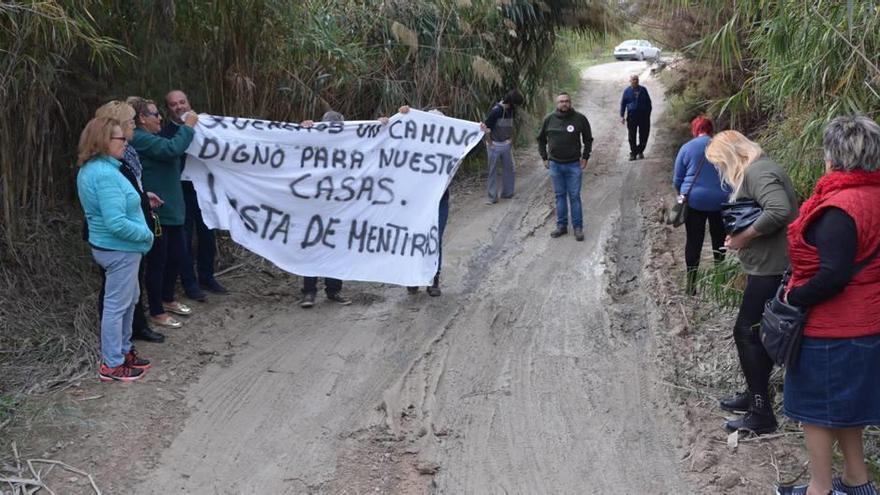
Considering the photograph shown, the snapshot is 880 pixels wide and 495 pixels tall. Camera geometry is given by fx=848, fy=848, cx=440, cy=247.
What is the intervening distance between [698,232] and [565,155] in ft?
7.77

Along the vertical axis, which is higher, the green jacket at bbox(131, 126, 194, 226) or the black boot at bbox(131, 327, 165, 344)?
the green jacket at bbox(131, 126, 194, 226)

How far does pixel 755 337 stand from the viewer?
183 inches

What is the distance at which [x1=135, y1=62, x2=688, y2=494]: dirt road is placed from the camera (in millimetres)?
4457

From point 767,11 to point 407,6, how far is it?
22.0 ft

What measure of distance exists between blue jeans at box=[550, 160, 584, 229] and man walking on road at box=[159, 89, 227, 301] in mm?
3956

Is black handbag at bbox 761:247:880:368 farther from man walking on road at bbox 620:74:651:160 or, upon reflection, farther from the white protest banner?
man walking on road at bbox 620:74:651:160

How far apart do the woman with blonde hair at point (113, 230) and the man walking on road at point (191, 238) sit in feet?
4.28

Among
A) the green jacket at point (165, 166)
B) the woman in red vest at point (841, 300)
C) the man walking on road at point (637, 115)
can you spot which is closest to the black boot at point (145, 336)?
the green jacket at point (165, 166)

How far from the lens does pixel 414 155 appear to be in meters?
7.16

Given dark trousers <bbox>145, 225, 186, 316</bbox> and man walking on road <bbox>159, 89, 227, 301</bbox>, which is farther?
man walking on road <bbox>159, 89, 227, 301</bbox>

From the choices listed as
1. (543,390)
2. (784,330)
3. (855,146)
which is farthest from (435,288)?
(855,146)

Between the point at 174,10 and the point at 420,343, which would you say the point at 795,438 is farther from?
the point at 174,10

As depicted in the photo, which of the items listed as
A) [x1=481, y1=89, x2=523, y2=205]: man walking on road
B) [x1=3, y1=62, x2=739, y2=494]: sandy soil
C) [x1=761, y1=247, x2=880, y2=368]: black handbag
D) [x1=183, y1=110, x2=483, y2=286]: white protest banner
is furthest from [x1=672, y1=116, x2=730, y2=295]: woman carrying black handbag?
[x1=481, y1=89, x2=523, y2=205]: man walking on road

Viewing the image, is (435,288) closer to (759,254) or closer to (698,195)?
(698,195)
